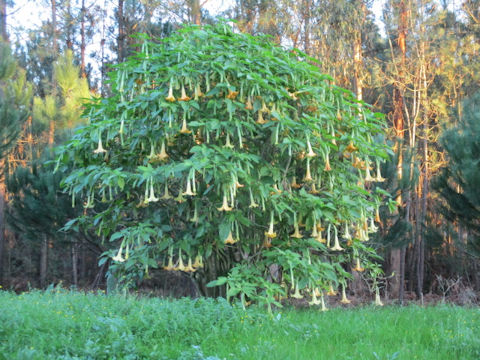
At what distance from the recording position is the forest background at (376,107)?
10.4 meters

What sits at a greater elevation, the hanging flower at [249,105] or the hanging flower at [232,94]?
the hanging flower at [232,94]

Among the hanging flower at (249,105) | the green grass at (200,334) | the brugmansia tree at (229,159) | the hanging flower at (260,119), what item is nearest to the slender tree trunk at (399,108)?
the brugmansia tree at (229,159)

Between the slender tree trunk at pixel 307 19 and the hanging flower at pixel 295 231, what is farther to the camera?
the slender tree trunk at pixel 307 19

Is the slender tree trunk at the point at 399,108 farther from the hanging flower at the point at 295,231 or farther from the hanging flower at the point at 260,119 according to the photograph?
the hanging flower at the point at 260,119

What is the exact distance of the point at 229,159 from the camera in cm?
522

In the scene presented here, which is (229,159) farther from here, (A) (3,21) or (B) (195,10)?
(A) (3,21)

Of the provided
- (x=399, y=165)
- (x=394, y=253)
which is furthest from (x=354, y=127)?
(x=394, y=253)

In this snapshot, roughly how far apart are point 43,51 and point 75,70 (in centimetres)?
507

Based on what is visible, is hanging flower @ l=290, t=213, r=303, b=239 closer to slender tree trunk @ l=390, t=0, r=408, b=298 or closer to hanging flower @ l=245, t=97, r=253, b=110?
hanging flower @ l=245, t=97, r=253, b=110

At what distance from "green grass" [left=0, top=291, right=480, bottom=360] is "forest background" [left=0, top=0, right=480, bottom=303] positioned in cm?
452

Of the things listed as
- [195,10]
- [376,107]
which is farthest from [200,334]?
[376,107]

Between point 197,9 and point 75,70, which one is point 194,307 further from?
point 75,70

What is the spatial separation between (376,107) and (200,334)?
38.7ft

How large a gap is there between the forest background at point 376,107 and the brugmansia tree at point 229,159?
3.70 m
